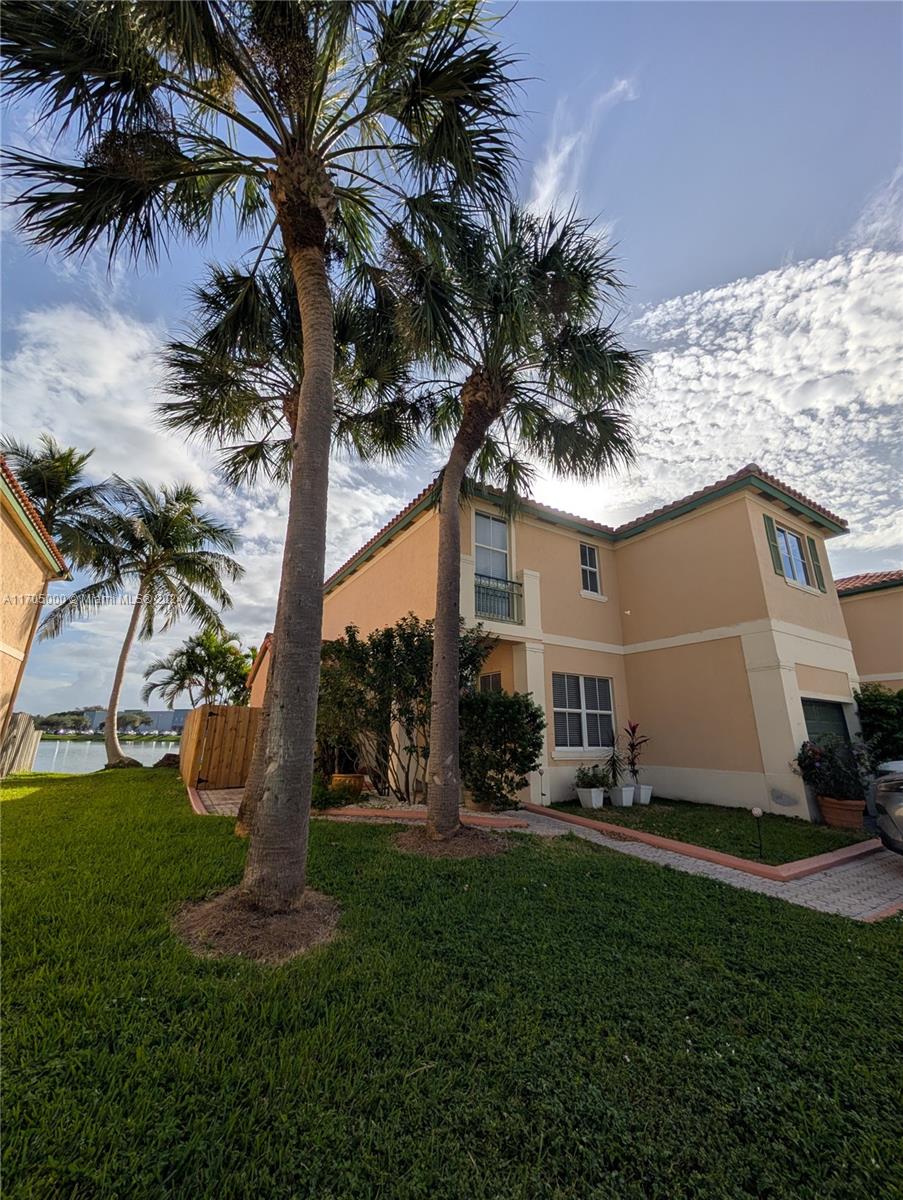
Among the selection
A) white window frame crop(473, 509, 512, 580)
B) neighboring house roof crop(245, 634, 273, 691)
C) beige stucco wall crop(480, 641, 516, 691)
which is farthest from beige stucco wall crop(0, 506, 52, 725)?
beige stucco wall crop(480, 641, 516, 691)

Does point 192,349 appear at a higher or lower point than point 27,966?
higher

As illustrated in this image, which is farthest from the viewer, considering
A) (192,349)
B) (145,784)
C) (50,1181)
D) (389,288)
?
(145,784)

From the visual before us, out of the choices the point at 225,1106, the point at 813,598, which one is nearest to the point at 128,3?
the point at 225,1106

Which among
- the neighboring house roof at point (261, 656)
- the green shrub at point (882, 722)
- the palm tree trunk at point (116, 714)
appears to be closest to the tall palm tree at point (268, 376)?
the neighboring house roof at point (261, 656)

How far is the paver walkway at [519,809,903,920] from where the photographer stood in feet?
18.5

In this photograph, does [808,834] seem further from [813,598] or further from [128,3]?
[128,3]

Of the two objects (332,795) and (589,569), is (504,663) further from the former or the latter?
(332,795)

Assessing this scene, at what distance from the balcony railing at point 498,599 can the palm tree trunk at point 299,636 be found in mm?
6641

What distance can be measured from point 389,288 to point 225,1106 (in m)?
8.61

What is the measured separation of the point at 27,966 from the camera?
120 inches

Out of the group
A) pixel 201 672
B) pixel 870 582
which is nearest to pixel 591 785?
pixel 870 582

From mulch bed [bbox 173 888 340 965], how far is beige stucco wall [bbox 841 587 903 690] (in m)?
18.8

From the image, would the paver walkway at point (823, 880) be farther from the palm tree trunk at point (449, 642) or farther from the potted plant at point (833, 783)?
the palm tree trunk at point (449, 642)

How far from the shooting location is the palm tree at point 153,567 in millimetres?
18234
